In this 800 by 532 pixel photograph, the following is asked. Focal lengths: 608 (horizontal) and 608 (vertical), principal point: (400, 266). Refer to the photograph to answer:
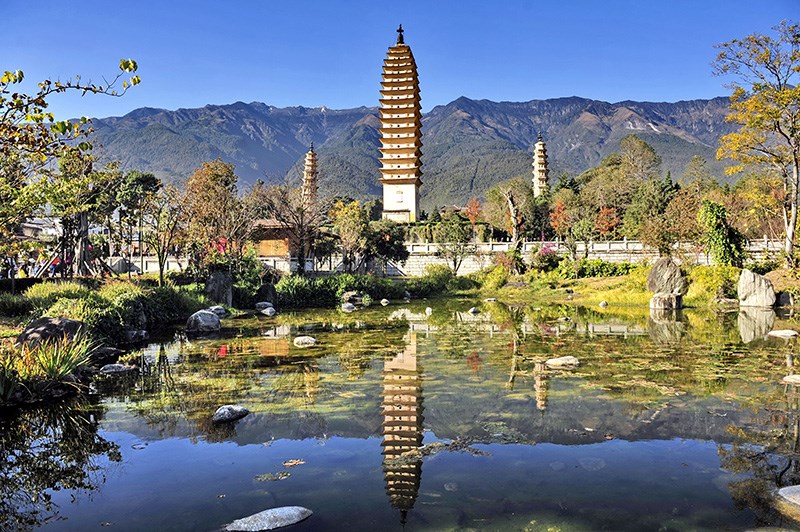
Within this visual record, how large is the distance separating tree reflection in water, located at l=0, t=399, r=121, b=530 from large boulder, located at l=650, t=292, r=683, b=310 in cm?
2005

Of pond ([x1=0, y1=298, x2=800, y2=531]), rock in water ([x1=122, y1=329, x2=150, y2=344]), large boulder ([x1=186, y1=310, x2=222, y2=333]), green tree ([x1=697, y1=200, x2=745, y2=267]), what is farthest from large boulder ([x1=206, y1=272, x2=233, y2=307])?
green tree ([x1=697, y1=200, x2=745, y2=267])

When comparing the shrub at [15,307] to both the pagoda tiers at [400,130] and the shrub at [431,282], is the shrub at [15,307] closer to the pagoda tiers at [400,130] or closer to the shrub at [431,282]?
the shrub at [431,282]

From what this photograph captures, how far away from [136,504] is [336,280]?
20.9 meters

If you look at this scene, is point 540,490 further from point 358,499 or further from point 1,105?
point 1,105

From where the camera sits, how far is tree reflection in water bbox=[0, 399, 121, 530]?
5035mm

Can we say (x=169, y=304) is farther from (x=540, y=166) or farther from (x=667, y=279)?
(x=540, y=166)

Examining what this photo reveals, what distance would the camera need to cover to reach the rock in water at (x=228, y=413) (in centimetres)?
743

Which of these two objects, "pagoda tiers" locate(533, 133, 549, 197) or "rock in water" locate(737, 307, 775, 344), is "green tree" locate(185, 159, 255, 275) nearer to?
"rock in water" locate(737, 307, 775, 344)

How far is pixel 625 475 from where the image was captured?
5551mm

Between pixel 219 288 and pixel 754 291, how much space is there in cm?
1937

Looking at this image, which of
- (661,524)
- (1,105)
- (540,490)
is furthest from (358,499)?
(1,105)

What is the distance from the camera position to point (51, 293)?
14719 millimetres

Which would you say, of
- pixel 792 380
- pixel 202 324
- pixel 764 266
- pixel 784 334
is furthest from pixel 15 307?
pixel 764 266

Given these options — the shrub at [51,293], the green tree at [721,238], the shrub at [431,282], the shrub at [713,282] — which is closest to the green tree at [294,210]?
the shrub at [431,282]
